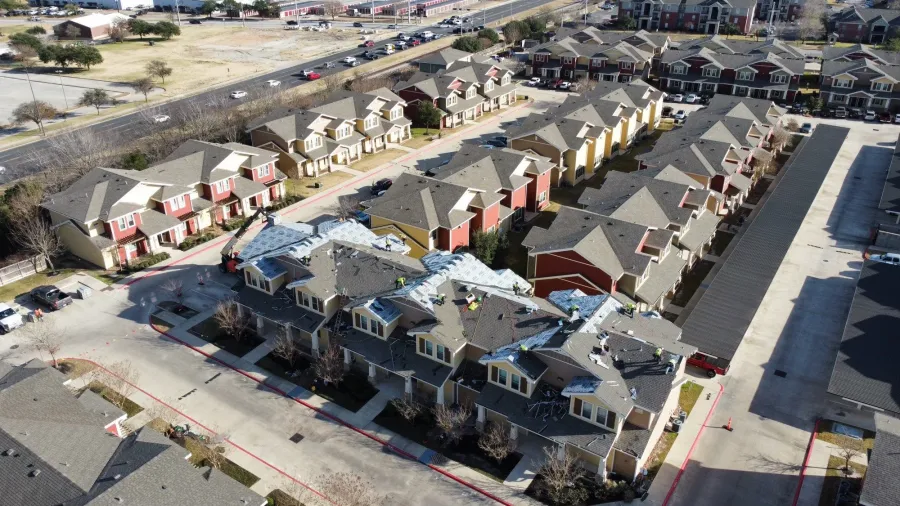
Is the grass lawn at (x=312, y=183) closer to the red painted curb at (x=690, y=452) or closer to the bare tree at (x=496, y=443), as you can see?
the bare tree at (x=496, y=443)

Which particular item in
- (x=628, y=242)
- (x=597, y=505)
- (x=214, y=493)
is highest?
(x=628, y=242)

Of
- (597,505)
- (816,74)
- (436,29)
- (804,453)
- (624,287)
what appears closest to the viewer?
(597,505)

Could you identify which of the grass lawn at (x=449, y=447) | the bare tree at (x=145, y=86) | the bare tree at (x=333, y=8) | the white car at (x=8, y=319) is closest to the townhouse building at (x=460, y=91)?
the bare tree at (x=145, y=86)

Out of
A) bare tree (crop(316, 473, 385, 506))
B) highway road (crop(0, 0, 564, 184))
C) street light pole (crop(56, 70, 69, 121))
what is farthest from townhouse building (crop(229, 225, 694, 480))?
street light pole (crop(56, 70, 69, 121))

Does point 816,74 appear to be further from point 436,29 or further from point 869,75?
point 436,29

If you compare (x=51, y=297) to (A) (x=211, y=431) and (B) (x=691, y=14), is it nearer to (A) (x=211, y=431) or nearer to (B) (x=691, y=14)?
(A) (x=211, y=431)

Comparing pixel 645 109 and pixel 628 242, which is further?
pixel 645 109

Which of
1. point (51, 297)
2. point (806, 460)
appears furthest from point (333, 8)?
point (806, 460)

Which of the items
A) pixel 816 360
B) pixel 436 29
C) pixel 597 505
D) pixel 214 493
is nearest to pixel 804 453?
pixel 816 360
